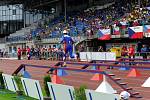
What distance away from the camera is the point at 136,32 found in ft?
124

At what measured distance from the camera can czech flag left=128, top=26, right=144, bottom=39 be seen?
123 feet

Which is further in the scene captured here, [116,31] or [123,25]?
[116,31]

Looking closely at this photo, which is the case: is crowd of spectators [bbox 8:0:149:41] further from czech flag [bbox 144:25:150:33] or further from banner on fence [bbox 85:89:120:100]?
banner on fence [bbox 85:89:120:100]

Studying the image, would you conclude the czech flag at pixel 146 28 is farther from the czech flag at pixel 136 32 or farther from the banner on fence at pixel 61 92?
the banner on fence at pixel 61 92

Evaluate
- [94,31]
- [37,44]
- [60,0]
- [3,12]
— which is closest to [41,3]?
[60,0]

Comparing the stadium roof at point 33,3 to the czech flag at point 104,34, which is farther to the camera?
the stadium roof at point 33,3

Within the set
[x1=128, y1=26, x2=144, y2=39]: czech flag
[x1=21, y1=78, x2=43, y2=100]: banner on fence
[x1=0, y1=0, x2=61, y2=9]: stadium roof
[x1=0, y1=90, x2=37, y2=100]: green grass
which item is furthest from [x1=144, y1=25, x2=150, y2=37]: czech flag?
[x1=0, y1=0, x2=61, y2=9]: stadium roof

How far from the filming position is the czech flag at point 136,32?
37.6m

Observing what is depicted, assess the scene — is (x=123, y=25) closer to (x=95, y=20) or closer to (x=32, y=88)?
(x=95, y=20)

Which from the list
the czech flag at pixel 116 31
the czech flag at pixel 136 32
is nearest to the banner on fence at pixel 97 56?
the czech flag at pixel 136 32

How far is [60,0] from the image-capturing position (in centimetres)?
6862

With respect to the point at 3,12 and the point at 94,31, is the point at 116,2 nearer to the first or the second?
the point at 94,31

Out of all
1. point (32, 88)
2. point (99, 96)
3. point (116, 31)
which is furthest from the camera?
point (116, 31)

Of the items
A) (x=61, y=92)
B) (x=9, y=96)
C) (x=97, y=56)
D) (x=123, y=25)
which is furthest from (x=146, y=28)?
(x=61, y=92)
